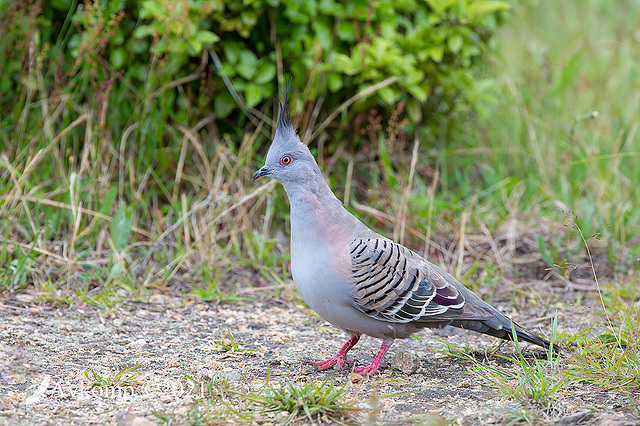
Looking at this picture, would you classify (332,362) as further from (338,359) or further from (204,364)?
(204,364)

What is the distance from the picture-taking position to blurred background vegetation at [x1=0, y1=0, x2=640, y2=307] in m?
4.55

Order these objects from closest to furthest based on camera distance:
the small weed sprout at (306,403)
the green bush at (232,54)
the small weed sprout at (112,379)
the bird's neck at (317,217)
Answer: the small weed sprout at (306,403)
the small weed sprout at (112,379)
the bird's neck at (317,217)
the green bush at (232,54)

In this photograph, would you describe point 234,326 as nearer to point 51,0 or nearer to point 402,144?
point 402,144

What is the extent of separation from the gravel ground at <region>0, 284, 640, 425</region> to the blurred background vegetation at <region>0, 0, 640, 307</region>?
0.32 m

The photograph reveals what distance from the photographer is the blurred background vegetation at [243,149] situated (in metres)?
4.55

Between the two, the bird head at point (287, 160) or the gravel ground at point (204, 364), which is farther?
the bird head at point (287, 160)

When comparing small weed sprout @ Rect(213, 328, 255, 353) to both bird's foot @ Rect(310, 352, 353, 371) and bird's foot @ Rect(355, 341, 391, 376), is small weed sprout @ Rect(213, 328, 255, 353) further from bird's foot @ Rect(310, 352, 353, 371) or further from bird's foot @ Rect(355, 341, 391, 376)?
bird's foot @ Rect(355, 341, 391, 376)

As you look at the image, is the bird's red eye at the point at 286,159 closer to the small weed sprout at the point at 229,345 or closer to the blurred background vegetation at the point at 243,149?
the small weed sprout at the point at 229,345

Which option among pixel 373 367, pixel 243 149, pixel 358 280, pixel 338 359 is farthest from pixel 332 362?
pixel 243 149

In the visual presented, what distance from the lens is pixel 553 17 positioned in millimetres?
8281

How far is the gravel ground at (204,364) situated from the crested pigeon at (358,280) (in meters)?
0.20

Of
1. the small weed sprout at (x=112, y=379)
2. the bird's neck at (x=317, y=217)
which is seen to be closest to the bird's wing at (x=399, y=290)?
the bird's neck at (x=317, y=217)

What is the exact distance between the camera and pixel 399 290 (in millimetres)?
3297

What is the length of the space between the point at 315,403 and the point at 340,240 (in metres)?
0.87
